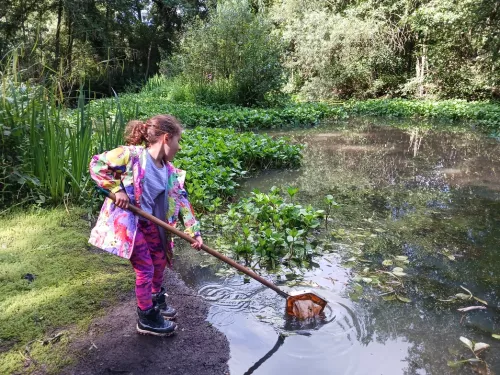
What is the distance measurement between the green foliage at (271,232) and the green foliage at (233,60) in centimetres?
986

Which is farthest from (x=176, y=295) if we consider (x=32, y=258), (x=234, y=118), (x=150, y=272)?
(x=234, y=118)

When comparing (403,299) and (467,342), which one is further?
(403,299)

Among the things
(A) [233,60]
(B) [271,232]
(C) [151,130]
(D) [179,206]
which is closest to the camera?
(C) [151,130]

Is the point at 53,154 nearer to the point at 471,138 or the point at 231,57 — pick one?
the point at 471,138

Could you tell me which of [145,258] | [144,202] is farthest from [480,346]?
[144,202]

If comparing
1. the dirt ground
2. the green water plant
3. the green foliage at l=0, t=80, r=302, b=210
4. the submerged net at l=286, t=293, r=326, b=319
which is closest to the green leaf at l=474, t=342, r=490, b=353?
the green water plant

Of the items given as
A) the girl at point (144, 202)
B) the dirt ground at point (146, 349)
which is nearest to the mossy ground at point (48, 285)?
the dirt ground at point (146, 349)

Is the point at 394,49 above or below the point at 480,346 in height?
above

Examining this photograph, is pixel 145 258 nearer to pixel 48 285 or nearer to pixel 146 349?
pixel 146 349

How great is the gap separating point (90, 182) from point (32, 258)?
1.24 meters

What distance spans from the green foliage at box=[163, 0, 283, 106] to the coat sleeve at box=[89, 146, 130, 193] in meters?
11.9

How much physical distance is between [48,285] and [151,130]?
1493 millimetres

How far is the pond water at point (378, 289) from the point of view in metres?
2.67

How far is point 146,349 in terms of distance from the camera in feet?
8.28
